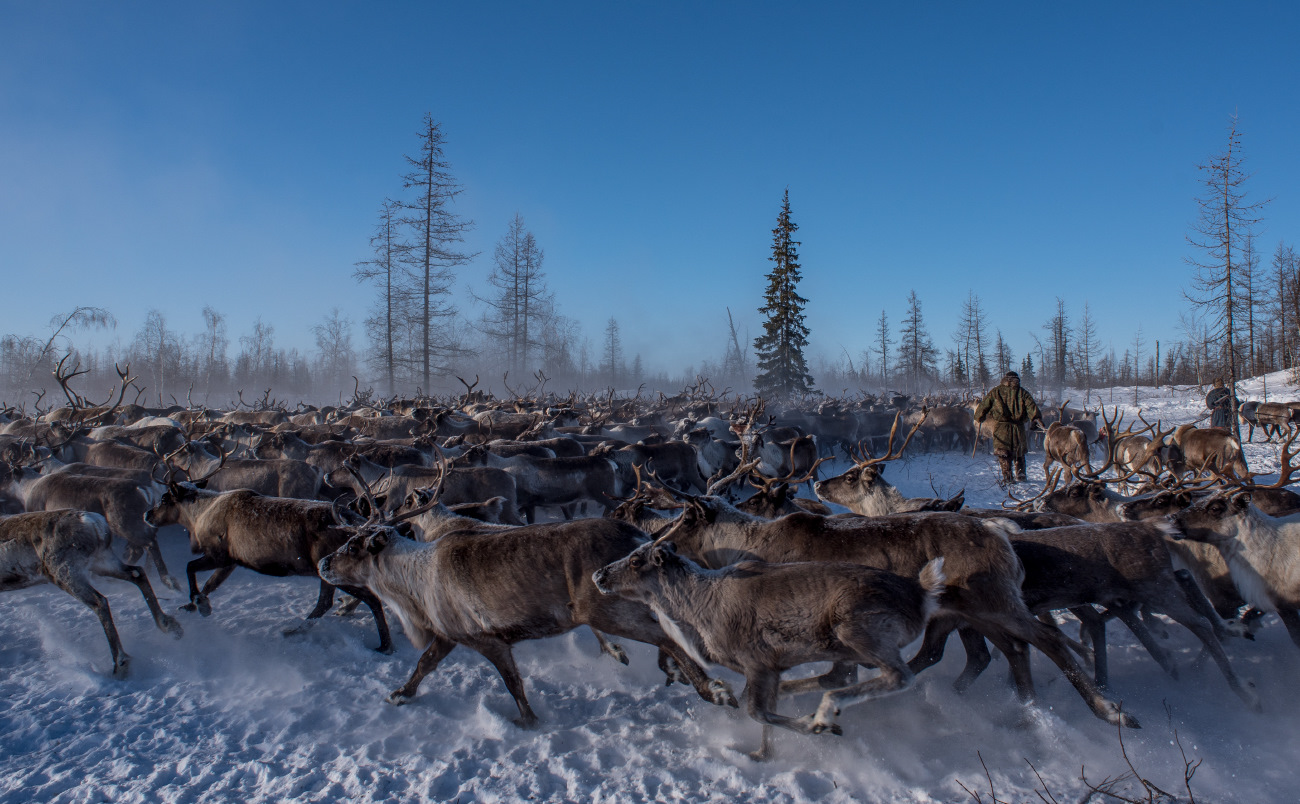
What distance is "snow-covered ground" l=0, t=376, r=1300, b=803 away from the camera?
3.19 meters

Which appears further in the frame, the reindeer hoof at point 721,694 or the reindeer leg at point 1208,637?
the reindeer leg at point 1208,637

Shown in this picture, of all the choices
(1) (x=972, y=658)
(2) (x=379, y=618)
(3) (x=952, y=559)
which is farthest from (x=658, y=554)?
(2) (x=379, y=618)

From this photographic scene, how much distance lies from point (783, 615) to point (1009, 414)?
9.37 m

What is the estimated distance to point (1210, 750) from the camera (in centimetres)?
333

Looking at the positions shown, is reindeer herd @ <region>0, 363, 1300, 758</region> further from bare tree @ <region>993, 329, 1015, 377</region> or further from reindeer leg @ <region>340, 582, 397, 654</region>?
bare tree @ <region>993, 329, 1015, 377</region>

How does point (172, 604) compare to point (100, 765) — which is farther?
point (172, 604)

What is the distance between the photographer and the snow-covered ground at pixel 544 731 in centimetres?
319

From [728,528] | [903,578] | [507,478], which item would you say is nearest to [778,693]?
[903,578]

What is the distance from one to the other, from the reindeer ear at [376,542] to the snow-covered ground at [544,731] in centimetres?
83

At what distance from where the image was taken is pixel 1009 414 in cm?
1107

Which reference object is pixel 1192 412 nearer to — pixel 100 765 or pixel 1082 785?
pixel 1082 785

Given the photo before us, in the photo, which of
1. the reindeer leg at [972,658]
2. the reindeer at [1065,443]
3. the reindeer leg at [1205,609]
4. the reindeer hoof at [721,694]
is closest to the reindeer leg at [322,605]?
the reindeer hoof at [721,694]

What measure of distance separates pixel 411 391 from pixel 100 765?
116 ft

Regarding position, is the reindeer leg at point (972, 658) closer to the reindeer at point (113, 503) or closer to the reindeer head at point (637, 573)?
the reindeer head at point (637, 573)
